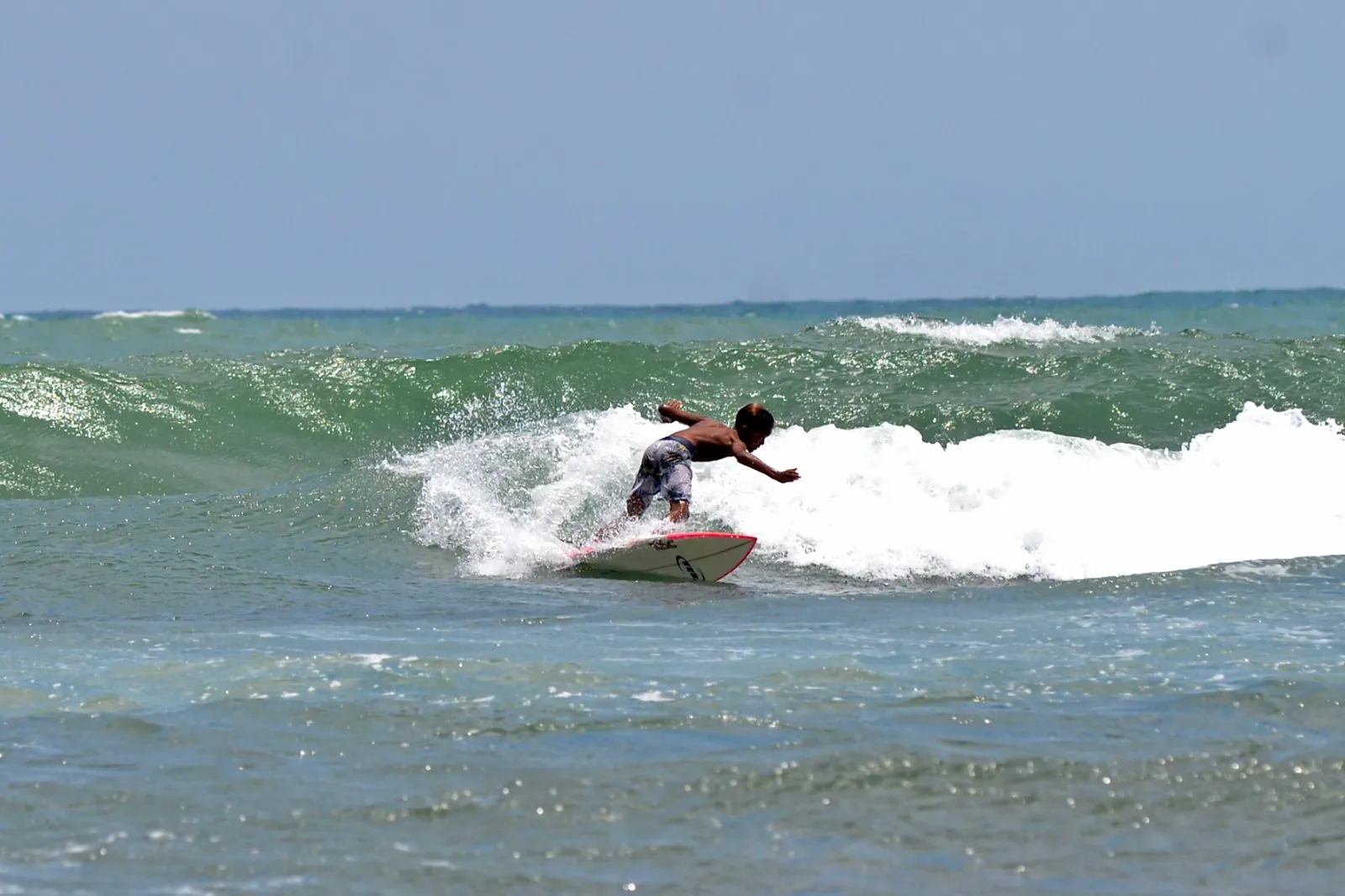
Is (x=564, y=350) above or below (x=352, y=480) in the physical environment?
above

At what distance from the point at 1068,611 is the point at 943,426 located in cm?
820

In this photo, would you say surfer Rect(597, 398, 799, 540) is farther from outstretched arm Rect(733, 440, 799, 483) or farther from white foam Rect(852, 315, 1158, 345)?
white foam Rect(852, 315, 1158, 345)

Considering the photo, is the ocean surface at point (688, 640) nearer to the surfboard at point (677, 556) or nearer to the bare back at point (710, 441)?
the surfboard at point (677, 556)

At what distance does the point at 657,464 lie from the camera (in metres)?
11.8

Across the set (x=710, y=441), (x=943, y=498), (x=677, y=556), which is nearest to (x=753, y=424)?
(x=710, y=441)

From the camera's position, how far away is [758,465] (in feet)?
36.1

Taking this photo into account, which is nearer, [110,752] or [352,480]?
[110,752]

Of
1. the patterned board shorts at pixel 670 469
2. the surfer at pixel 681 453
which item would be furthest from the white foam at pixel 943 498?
the patterned board shorts at pixel 670 469

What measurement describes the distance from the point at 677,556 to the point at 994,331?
13.1 meters

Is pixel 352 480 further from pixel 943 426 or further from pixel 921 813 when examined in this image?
pixel 921 813

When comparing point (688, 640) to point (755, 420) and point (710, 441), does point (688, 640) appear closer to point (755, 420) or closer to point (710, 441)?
point (755, 420)

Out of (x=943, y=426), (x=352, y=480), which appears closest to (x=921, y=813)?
(x=352, y=480)

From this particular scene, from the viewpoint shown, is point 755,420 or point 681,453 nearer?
point 755,420

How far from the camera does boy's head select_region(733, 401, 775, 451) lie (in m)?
11.4
